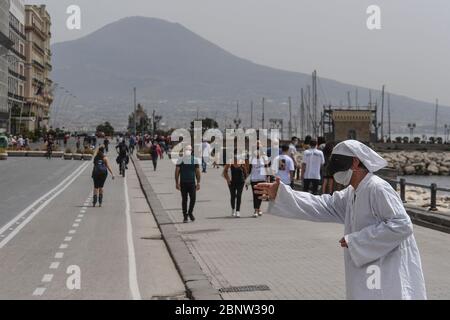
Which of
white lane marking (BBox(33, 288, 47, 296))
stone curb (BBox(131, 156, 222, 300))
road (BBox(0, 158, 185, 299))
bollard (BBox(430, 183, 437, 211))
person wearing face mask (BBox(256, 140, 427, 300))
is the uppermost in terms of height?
person wearing face mask (BBox(256, 140, 427, 300))

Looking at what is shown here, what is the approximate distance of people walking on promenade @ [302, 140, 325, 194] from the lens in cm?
1881

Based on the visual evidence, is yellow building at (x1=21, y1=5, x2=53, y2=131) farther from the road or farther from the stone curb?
the stone curb

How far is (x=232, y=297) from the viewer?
8.29 m

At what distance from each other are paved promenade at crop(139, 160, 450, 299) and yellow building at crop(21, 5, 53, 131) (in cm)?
9443

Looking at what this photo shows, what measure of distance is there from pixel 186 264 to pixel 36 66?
12092cm

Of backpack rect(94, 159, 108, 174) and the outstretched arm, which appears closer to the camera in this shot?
the outstretched arm

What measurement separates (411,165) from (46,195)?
5842 cm

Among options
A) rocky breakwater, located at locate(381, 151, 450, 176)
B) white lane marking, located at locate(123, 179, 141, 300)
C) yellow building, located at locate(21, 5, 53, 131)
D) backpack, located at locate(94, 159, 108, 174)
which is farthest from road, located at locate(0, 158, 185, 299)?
yellow building, located at locate(21, 5, 53, 131)

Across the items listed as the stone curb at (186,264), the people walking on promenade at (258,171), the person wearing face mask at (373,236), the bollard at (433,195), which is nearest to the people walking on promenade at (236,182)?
the people walking on promenade at (258,171)

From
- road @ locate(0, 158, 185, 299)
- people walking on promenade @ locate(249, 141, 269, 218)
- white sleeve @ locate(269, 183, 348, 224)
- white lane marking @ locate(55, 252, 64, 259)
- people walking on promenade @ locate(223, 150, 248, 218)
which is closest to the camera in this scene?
white sleeve @ locate(269, 183, 348, 224)

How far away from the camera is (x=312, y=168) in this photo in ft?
62.3
